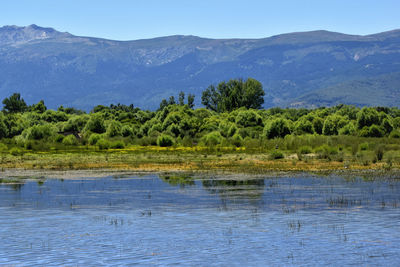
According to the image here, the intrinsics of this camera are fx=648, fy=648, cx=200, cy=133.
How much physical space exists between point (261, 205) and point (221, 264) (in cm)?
1161

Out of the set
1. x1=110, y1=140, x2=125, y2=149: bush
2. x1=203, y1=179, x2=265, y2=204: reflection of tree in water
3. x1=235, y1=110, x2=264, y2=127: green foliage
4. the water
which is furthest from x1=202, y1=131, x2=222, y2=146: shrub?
the water

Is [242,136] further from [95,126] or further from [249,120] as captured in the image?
[95,126]

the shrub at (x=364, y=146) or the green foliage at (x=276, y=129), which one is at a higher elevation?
the green foliage at (x=276, y=129)

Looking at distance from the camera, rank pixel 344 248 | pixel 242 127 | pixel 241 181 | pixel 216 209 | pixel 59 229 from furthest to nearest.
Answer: pixel 242 127
pixel 241 181
pixel 216 209
pixel 59 229
pixel 344 248

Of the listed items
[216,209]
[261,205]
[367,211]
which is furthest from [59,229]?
[367,211]

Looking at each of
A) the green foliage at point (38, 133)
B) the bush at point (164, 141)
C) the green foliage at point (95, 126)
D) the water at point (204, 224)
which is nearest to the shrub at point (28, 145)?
the green foliage at point (38, 133)

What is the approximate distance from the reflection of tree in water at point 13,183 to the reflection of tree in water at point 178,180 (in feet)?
29.9

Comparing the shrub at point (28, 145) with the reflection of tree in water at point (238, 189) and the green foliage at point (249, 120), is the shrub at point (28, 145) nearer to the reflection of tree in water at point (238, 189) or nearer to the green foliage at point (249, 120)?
the green foliage at point (249, 120)

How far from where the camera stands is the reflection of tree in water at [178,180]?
132 ft

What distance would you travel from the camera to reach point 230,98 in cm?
19400

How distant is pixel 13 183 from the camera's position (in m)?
41.2

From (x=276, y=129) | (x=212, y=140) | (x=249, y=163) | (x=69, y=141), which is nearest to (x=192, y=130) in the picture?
(x=212, y=140)

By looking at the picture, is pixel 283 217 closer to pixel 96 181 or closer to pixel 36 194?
pixel 36 194

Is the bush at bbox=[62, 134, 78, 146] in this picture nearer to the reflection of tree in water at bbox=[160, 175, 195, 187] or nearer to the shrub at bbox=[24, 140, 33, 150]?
the shrub at bbox=[24, 140, 33, 150]
